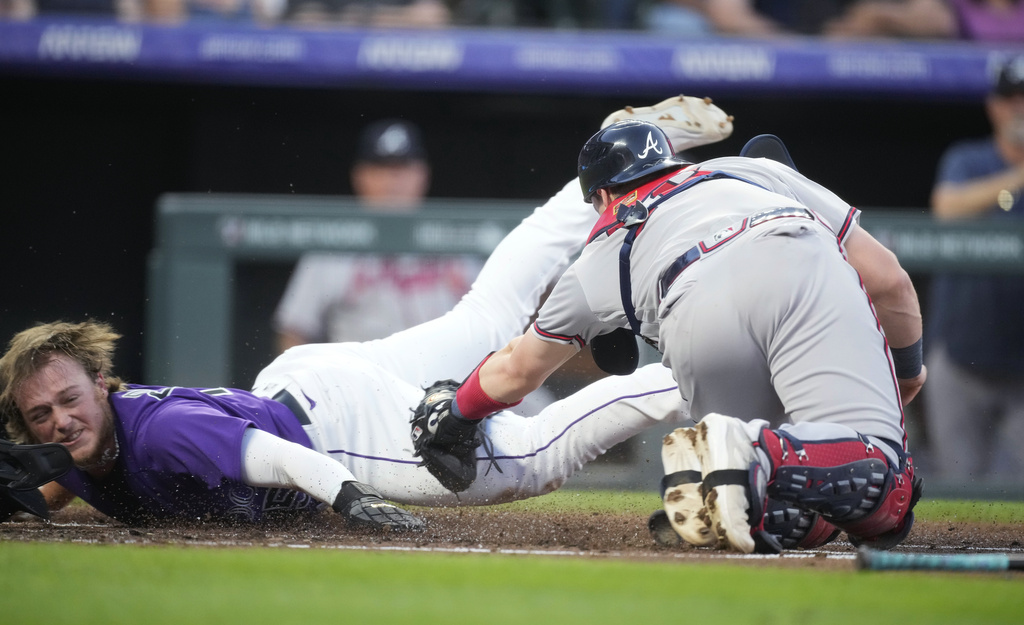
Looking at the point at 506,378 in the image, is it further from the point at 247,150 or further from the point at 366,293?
the point at 247,150

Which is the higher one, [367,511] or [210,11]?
[210,11]

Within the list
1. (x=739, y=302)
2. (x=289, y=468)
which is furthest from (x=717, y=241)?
(x=289, y=468)

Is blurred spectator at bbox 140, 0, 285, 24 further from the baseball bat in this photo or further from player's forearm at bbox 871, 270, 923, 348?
the baseball bat

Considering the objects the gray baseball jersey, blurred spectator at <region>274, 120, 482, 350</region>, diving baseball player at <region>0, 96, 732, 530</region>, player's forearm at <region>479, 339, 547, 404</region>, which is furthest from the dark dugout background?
the gray baseball jersey

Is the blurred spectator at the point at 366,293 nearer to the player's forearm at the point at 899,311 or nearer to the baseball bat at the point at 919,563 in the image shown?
the player's forearm at the point at 899,311

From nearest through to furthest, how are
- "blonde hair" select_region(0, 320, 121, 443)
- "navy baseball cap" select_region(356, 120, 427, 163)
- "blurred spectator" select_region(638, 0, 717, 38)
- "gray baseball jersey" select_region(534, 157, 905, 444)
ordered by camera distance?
"gray baseball jersey" select_region(534, 157, 905, 444), "blonde hair" select_region(0, 320, 121, 443), "navy baseball cap" select_region(356, 120, 427, 163), "blurred spectator" select_region(638, 0, 717, 38)

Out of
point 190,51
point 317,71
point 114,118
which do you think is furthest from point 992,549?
point 114,118
